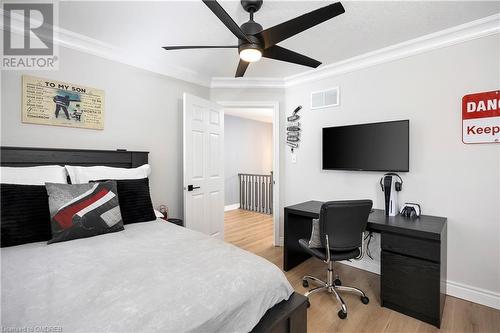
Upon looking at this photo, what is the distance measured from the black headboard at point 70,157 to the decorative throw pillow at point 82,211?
0.58 m

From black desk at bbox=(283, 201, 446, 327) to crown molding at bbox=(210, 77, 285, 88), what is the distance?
92.2 inches

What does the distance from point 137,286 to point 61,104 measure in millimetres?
2175

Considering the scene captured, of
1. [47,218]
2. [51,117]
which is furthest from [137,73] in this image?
[47,218]

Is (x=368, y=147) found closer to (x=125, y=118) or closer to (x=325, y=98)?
(x=325, y=98)

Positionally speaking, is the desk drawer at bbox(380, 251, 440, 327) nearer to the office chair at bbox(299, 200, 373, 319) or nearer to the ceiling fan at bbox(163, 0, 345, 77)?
the office chair at bbox(299, 200, 373, 319)

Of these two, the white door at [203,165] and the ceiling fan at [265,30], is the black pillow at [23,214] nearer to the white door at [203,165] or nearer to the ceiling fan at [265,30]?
the white door at [203,165]

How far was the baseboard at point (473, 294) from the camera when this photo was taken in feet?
6.95

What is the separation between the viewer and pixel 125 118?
111 inches

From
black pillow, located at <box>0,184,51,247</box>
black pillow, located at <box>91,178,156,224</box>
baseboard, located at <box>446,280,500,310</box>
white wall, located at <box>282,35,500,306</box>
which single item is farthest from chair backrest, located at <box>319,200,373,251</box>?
black pillow, located at <box>0,184,51,247</box>

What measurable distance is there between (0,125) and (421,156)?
390 cm

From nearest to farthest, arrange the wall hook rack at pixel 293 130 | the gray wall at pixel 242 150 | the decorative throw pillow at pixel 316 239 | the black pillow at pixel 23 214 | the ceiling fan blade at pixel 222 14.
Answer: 1. the ceiling fan blade at pixel 222 14
2. the black pillow at pixel 23 214
3. the decorative throw pillow at pixel 316 239
4. the wall hook rack at pixel 293 130
5. the gray wall at pixel 242 150

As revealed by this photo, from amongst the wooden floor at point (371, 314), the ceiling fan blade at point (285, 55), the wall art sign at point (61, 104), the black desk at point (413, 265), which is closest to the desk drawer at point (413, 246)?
the black desk at point (413, 265)

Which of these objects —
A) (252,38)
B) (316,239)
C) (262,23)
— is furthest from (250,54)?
(316,239)

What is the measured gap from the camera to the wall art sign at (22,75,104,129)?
7.20 ft
